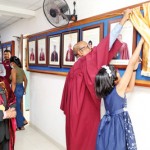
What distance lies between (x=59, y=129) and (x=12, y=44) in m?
2.93

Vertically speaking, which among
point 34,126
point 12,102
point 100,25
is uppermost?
point 100,25

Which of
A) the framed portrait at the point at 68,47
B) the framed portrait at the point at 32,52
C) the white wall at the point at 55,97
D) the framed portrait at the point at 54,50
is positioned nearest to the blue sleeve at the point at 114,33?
the white wall at the point at 55,97

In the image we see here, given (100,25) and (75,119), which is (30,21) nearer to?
(100,25)

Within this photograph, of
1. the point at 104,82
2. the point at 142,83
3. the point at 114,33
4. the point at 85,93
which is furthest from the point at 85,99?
the point at 114,33

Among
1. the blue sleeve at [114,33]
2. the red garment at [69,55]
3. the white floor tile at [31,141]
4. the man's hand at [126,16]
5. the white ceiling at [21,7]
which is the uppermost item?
the white ceiling at [21,7]

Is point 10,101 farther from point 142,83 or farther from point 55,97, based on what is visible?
point 142,83

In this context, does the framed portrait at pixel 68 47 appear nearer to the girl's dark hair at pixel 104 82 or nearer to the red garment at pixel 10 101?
the red garment at pixel 10 101

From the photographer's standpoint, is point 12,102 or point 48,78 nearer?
point 12,102

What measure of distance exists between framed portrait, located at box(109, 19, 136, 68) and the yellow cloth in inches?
3.6

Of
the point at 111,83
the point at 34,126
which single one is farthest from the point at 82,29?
the point at 34,126

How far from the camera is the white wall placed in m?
1.73

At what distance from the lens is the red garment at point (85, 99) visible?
173cm

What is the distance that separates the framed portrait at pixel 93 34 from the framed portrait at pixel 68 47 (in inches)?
7.0

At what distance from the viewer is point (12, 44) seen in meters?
4.99
